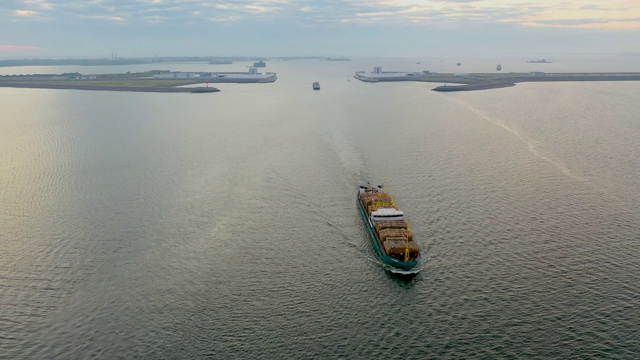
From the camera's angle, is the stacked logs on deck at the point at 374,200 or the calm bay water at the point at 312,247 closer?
the calm bay water at the point at 312,247

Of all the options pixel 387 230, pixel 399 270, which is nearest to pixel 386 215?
pixel 387 230

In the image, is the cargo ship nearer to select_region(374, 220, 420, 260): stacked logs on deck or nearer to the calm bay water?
select_region(374, 220, 420, 260): stacked logs on deck

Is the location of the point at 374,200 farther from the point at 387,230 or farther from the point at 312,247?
→ the point at 312,247

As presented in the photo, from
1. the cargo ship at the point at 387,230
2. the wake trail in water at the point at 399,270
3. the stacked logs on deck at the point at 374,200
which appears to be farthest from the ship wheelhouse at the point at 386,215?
the wake trail in water at the point at 399,270

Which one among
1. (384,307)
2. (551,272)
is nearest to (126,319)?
(384,307)

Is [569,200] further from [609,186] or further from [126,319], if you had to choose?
[126,319]

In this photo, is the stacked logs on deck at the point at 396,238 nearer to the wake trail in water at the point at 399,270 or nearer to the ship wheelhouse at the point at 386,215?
the ship wheelhouse at the point at 386,215
